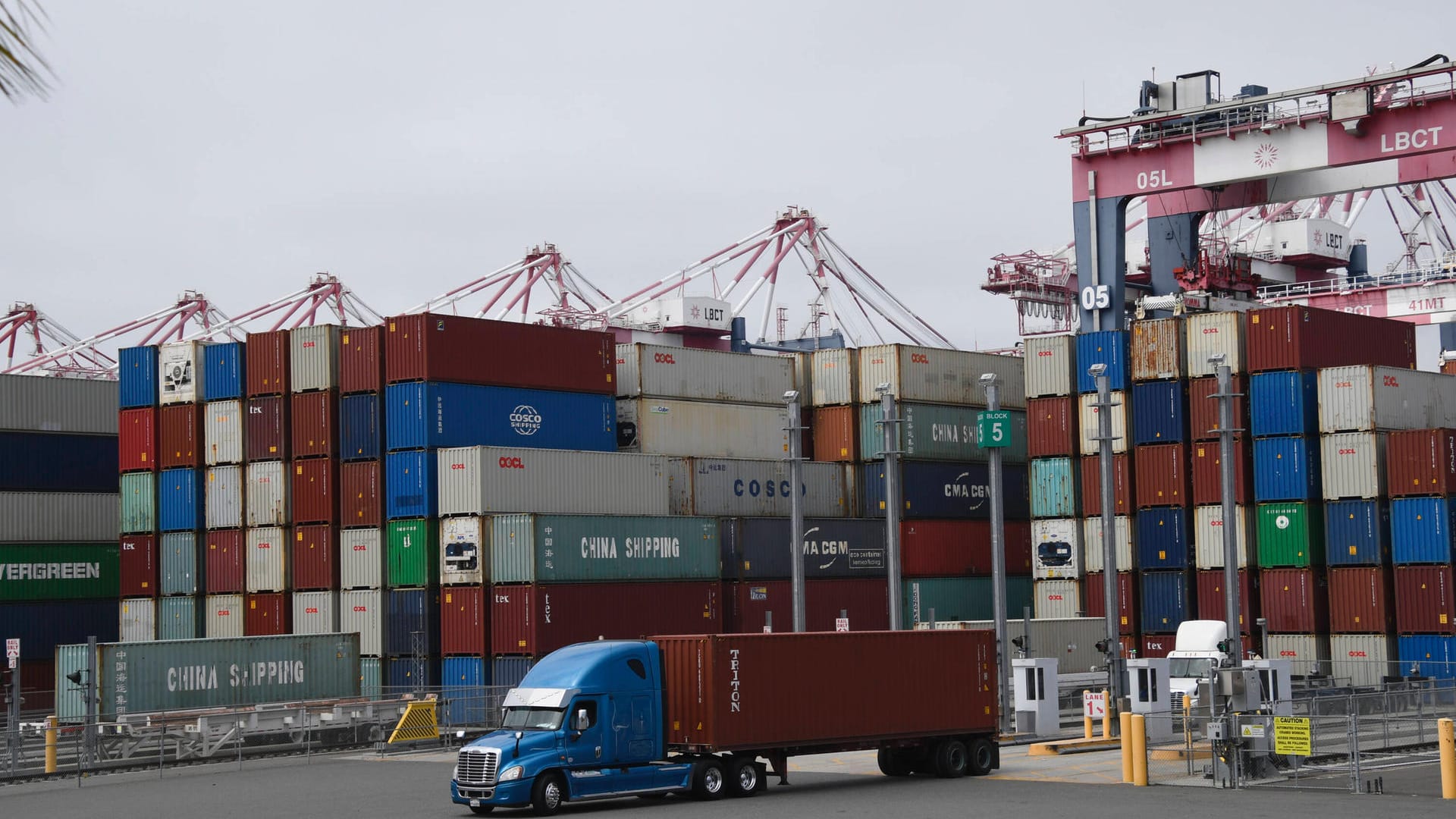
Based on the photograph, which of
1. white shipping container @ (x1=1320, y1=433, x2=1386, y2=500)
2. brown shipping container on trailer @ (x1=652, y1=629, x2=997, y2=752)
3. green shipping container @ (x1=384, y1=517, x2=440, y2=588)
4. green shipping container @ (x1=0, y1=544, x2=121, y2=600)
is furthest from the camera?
green shipping container @ (x1=0, y1=544, x2=121, y2=600)

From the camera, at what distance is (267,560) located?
1998 inches

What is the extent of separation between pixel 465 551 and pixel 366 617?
185 inches

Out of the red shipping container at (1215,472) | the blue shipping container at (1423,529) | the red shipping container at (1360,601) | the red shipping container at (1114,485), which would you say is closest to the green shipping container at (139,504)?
the red shipping container at (1114,485)

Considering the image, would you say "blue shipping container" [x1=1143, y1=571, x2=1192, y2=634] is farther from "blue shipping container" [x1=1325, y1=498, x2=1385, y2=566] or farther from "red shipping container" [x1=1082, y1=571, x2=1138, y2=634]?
"blue shipping container" [x1=1325, y1=498, x2=1385, y2=566]

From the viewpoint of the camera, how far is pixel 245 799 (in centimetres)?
2867

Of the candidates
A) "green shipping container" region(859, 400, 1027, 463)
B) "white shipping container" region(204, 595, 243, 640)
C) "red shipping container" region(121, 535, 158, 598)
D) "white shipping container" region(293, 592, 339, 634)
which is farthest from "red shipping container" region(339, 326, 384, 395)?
"green shipping container" region(859, 400, 1027, 463)


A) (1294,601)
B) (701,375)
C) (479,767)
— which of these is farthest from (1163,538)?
(479,767)

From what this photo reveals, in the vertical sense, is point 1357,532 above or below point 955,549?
above

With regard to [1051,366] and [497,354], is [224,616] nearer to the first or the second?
[497,354]

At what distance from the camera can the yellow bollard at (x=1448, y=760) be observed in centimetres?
2331

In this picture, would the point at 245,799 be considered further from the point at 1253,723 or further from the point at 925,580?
the point at 925,580

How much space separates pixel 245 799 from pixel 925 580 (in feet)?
98.7

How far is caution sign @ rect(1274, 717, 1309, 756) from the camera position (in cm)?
2572

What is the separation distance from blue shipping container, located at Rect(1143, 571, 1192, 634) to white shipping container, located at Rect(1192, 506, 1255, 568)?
0.94m
